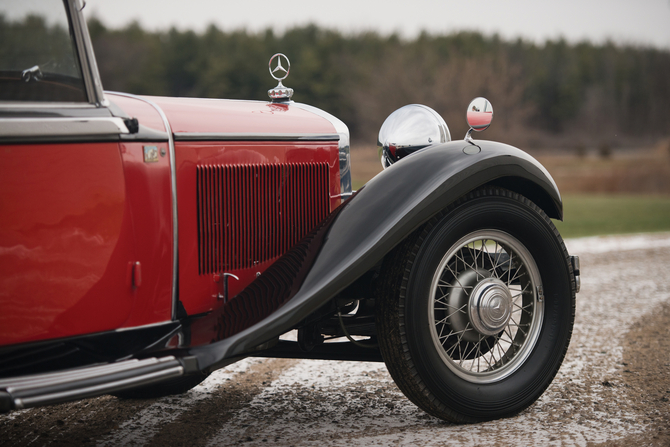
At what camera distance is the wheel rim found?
300cm

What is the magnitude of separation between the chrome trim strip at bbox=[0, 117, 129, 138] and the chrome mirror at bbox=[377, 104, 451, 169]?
1.83m

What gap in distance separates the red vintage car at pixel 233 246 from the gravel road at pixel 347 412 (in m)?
0.17

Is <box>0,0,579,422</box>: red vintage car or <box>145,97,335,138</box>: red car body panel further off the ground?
<box>145,97,335,138</box>: red car body panel

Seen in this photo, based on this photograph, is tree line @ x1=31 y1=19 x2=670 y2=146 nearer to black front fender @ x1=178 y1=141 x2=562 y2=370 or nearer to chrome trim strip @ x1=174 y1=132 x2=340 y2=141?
chrome trim strip @ x1=174 y1=132 x2=340 y2=141

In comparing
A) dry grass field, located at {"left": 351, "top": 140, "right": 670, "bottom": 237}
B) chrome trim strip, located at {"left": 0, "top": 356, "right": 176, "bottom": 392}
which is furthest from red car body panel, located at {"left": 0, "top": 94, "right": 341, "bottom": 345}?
dry grass field, located at {"left": 351, "top": 140, "right": 670, "bottom": 237}

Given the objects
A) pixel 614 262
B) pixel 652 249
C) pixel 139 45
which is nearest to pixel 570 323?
pixel 614 262

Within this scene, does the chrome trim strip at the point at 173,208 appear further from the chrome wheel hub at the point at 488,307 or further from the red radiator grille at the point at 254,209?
the chrome wheel hub at the point at 488,307

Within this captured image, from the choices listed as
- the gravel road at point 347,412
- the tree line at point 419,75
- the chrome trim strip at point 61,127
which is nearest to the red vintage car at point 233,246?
the chrome trim strip at point 61,127

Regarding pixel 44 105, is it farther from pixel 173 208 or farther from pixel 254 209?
pixel 254 209

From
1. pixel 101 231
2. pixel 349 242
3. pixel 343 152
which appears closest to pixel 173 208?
pixel 101 231

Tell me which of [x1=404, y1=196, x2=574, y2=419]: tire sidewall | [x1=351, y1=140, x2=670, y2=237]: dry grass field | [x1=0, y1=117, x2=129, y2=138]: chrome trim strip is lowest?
[x1=351, y1=140, x2=670, y2=237]: dry grass field

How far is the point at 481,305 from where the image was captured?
3014mm

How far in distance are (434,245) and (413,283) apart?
0.20 m

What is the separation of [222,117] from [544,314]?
1.85 meters
